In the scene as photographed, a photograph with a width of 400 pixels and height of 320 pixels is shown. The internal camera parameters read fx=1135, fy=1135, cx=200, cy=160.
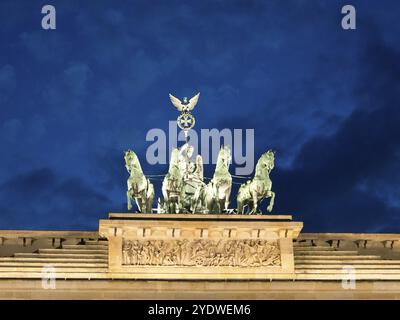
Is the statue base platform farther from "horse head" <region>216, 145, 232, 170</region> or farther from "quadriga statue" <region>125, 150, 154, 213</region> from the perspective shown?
"horse head" <region>216, 145, 232, 170</region>

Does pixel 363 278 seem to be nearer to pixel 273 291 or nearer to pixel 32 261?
pixel 273 291

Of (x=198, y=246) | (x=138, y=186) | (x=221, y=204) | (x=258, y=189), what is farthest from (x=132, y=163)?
(x=258, y=189)

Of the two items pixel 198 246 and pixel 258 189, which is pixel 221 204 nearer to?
pixel 258 189

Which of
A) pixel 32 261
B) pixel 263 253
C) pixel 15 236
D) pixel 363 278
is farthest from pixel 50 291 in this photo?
pixel 363 278

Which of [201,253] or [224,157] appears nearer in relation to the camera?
[201,253]

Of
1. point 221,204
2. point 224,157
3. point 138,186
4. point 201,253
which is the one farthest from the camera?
point 224,157

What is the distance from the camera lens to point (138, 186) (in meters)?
32.3

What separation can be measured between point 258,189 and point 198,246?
2477 millimetres

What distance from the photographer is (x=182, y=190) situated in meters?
33.0

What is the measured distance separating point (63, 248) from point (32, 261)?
4.25 feet

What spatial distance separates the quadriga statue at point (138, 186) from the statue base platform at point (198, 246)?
2.98 feet

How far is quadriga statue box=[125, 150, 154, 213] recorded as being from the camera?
32281 mm
